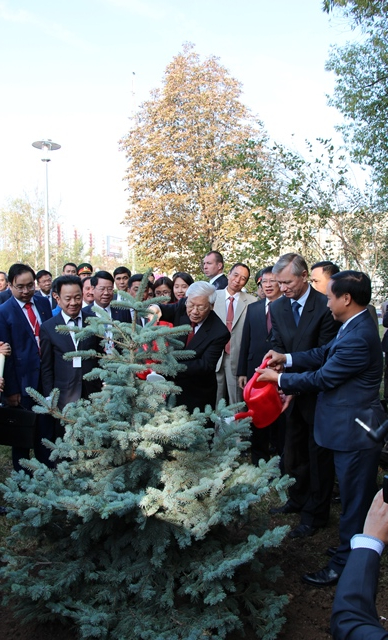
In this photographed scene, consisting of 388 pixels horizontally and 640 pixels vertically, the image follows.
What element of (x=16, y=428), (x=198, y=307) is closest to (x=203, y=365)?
(x=198, y=307)

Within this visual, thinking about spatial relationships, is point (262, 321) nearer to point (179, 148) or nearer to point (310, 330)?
point (310, 330)

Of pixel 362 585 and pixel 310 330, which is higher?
pixel 310 330

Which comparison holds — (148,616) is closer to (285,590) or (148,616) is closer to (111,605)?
(111,605)

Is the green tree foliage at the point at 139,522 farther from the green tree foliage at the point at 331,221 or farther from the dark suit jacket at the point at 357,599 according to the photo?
the green tree foliage at the point at 331,221

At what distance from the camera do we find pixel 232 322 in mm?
6785

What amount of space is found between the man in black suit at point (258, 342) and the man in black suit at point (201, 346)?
122 cm

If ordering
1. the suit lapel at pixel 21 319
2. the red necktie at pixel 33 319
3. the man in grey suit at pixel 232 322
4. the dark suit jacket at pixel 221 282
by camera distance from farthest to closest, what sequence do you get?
the dark suit jacket at pixel 221 282, the man in grey suit at pixel 232 322, the red necktie at pixel 33 319, the suit lapel at pixel 21 319

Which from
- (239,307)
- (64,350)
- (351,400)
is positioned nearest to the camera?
(351,400)

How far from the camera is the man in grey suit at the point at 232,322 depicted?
6691 mm

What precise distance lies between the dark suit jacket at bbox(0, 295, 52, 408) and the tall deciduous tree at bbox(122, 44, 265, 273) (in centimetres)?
1830

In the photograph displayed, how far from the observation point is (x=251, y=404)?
409 cm

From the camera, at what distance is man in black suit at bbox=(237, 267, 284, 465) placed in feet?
18.9

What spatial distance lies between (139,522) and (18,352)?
2.93 metres

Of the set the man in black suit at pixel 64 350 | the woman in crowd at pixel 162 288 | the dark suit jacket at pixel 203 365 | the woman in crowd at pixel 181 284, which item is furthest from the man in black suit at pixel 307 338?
the woman in crowd at pixel 162 288
